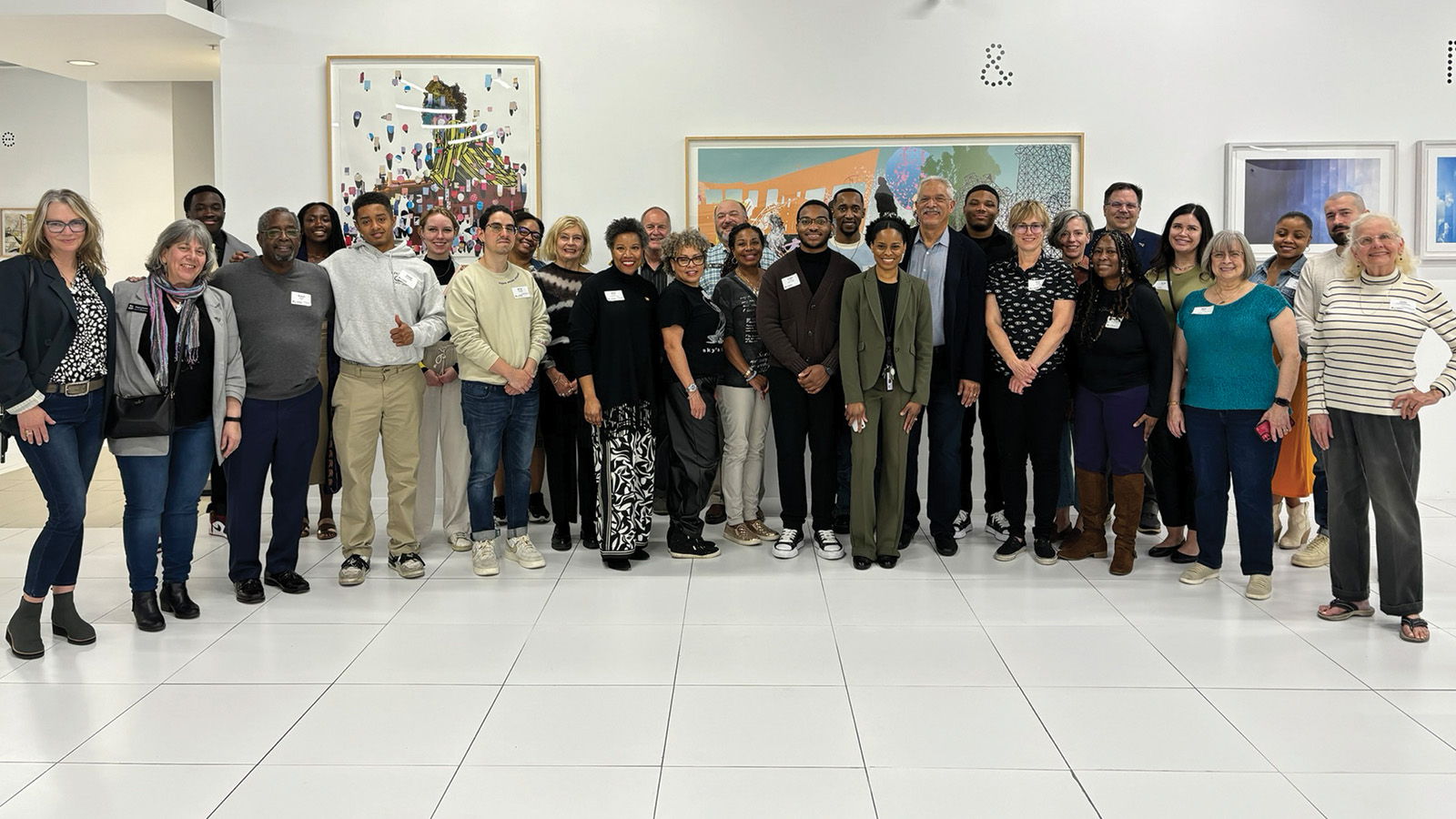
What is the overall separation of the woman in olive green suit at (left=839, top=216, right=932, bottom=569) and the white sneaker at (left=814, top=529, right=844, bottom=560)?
0.43 feet

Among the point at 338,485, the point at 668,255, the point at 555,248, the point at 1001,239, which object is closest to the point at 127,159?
the point at 338,485

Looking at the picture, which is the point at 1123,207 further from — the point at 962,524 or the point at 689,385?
the point at 689,385

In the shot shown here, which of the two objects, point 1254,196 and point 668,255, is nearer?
point 668,255

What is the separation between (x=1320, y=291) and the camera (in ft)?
15.7

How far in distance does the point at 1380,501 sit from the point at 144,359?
4760 mm

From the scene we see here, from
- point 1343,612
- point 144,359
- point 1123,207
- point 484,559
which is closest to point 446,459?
point 484,559

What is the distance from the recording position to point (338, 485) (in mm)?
5742

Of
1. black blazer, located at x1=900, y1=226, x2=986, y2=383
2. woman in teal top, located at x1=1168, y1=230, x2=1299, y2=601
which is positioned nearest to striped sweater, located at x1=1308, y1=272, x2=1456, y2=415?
woman in teal top, located at x1=1168, y1=230, x2=1299, y2=601

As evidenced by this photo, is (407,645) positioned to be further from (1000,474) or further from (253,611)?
(1000,474)

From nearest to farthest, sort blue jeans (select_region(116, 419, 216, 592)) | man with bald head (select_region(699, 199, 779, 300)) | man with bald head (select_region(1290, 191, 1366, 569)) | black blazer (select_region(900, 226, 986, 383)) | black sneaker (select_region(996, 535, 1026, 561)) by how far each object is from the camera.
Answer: blue jeans (select_region(116, 419, 216, 592))
man with bald head (select_region(1290, 191, 1366, 569))
black blazer (select_region(900, 226, 986, 383))
black sneaker (select_region(996, 535, 1026, 561))
man with bald head (select_region(699, 199, 779, 300))

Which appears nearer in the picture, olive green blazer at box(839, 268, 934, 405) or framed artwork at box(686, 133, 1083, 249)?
olive green blazer at box(839, 268, 934, 405)

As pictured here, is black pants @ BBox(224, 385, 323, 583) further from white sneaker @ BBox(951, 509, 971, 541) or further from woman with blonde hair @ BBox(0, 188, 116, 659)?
white sneaker @ BBox(951, 509, 971, 541)

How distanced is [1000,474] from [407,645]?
3075 mm

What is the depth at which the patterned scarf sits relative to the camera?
395cm
